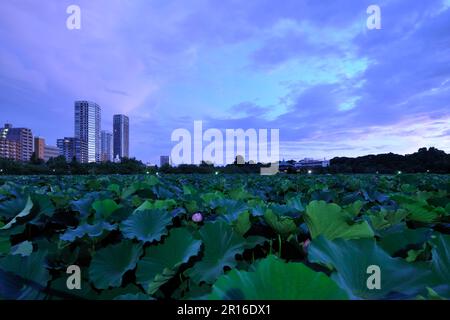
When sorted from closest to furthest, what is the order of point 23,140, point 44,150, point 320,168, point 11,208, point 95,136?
point 11,208, point 95,136, point 320,168, point 44,150, point 23,140

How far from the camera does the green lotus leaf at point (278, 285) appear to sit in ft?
1.73

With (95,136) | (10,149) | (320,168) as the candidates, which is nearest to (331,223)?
(95,136)

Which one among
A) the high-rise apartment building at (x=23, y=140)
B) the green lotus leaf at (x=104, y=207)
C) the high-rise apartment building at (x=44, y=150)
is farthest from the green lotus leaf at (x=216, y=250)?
the high-rise apartment building at (x=23, y=140)

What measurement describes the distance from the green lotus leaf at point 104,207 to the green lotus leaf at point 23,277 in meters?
0.79

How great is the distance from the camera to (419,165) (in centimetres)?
2838

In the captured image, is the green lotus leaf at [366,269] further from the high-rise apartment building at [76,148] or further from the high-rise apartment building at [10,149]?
the high-rise apartment building at [10,149]

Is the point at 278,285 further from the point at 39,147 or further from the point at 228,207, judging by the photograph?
the point at 39,147

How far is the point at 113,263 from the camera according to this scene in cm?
109

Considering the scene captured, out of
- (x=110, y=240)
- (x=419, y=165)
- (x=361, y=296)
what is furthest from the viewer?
(x=419, y=165)

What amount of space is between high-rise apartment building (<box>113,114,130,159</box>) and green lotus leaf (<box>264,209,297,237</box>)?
9.01m

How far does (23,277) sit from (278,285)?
2.50 ft

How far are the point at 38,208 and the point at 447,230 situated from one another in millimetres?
2122
